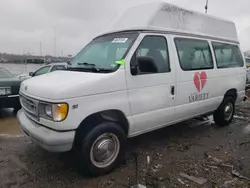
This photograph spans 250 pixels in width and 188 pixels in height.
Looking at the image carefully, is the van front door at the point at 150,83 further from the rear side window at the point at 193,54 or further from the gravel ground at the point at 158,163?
the gravel ground at the point at 158,163

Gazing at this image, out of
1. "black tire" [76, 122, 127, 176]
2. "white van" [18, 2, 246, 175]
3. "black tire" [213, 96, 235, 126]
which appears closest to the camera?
"white van" [18, 2, 246, 175]

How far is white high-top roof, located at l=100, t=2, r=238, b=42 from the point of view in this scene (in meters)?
4.00

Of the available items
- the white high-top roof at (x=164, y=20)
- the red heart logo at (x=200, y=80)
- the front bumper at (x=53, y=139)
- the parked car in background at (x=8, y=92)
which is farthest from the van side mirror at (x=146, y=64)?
the parked car in background at (x=8, y=92)

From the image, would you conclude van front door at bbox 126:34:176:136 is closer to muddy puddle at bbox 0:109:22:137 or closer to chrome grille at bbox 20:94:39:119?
chrome grille at bbox 20:94:39:119

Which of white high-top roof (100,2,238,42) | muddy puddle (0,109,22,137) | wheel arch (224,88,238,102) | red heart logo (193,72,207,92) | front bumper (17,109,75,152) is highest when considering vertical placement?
white high-top roof (100,2,238,42)

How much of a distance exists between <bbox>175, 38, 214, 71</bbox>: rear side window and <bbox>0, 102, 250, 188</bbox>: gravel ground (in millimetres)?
1565

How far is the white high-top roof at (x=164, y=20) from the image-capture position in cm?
400

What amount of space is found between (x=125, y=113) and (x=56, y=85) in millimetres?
1089

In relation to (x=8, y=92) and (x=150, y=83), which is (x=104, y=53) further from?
(x=8, y=92)

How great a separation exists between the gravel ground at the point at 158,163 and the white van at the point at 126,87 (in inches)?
16.1

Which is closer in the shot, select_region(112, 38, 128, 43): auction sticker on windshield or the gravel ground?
the gravel ground

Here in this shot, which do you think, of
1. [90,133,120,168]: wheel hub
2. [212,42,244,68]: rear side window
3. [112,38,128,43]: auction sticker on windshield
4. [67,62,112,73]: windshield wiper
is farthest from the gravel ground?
[112,38,128,43]: auction sticker on windshield

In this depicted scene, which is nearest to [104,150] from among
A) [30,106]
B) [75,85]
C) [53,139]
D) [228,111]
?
[53,139]

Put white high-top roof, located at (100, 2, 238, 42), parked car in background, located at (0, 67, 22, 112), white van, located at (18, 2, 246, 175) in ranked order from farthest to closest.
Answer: parked car in background, located at (0, 67, 22, 112), white high-top roof, located at (100, 2, 238, 42), white van, located at (18, 2, 246, 175)
